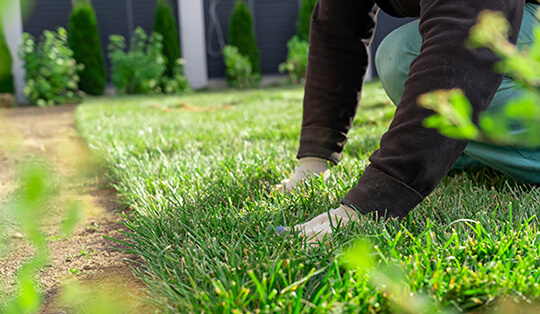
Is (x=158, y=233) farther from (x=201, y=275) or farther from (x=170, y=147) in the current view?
(x=170, y=147)

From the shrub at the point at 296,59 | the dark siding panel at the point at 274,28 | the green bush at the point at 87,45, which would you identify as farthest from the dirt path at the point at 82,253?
the dark siding panel at the point at 274,28

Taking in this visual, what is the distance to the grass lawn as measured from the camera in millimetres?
818

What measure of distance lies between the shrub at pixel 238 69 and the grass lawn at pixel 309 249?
681 centimetres

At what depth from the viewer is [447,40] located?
3.42ft

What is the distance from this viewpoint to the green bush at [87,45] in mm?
7922

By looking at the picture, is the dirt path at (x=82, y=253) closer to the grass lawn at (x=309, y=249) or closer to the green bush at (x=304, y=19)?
the grass lawn at (x=309, y=249)

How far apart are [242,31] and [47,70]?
11.8 ft

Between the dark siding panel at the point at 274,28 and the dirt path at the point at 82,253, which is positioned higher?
the dark siding panel at the point at 274,28

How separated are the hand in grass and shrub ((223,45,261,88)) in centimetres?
770

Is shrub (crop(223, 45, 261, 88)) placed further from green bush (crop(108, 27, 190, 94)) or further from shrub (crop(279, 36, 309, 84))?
green bush (crop(108, 27, 190, 94))

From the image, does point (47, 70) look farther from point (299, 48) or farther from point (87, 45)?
point (299, 48)

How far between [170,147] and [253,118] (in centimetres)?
119

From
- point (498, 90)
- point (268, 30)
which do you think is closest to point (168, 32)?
point (268, 30)

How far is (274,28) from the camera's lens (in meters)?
9.54
